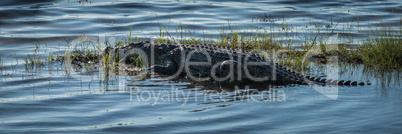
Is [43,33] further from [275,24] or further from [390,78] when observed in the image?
[390,78]

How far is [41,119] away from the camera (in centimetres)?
411

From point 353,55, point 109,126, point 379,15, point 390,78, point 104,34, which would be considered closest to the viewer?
point 109,126

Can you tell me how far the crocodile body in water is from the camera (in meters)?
5.64

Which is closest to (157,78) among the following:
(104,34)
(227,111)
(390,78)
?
(227,111)

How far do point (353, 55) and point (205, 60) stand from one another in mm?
2966

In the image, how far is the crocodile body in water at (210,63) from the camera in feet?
18.5

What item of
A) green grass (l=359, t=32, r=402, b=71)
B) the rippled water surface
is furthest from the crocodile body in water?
green grass (l=359, t=32, r=402, b=71)

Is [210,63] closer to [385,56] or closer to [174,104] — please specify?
[174,104]

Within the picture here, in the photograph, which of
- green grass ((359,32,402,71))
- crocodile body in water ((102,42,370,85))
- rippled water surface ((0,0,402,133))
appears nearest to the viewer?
rippled water surface ((0,0,402,133))

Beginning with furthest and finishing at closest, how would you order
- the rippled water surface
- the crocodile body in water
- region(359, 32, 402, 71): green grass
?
region(359, 32, 402, 71): green grass, the crocodile body in water, the rippled water surface

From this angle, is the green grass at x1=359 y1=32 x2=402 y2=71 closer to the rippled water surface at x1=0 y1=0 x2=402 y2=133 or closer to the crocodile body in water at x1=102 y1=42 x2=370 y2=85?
the rippled water surface at x1=0 y1=0 x2=402 y2=133

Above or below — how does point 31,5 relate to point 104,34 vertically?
above

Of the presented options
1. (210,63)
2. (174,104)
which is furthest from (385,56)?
(174,104)

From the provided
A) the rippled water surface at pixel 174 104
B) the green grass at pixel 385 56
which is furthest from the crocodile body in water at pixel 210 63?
the green grass at pixel 385 56
